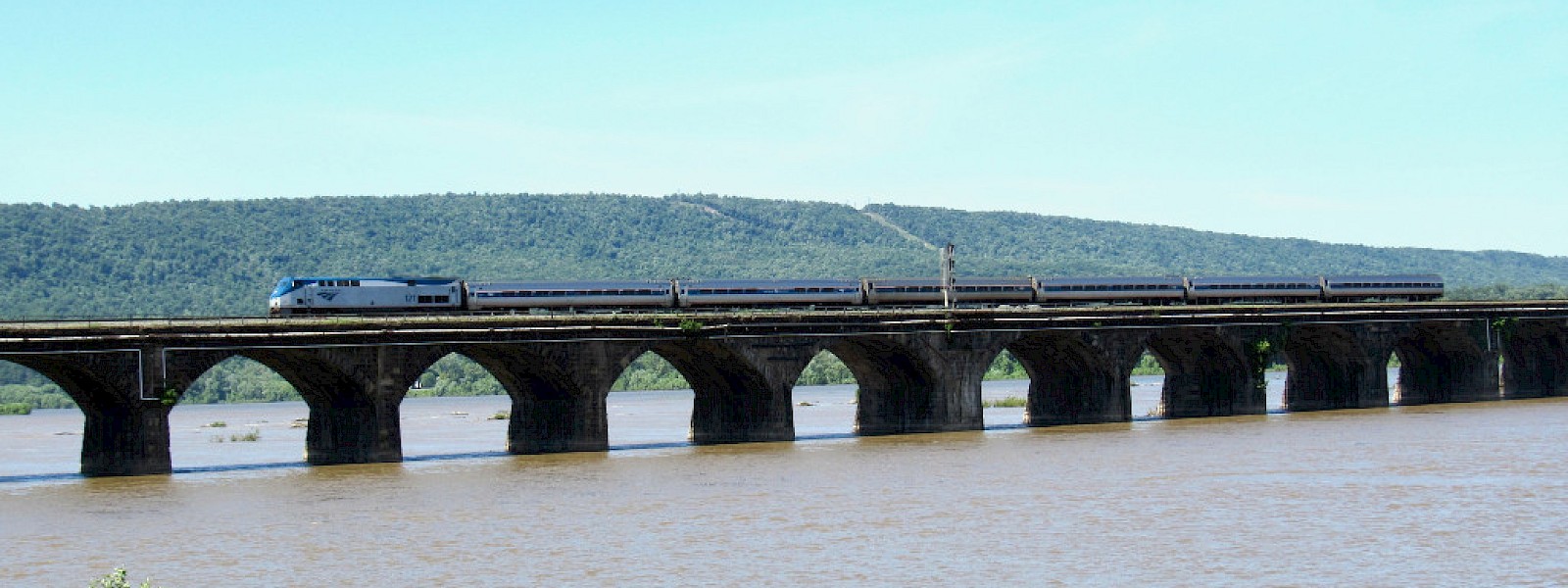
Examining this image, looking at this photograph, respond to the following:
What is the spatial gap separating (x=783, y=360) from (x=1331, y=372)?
1334 inches

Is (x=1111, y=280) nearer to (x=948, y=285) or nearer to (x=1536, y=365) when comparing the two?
(x=948, y=285)

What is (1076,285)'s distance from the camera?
83.9 meters

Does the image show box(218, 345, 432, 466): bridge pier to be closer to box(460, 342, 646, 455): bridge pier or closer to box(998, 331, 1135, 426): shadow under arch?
box(460, 342, 646, 455): bridge pier

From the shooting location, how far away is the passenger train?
68.3 meters

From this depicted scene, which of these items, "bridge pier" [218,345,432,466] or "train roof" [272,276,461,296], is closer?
"bridge pier" [218,345,432,466]

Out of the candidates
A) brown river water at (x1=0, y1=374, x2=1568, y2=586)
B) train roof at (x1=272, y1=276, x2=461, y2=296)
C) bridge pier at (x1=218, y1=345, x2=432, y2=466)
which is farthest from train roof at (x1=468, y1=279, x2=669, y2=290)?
bridge pier at (x1=218, y1=345, x2=432, y2=466)

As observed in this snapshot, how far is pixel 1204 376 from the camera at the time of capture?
83938 mm

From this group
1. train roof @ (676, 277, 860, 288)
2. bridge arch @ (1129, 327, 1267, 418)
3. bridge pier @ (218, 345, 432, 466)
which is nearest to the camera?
bridge pier @ (218, 345, 432, 466)

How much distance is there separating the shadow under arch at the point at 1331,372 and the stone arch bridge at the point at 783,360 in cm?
10

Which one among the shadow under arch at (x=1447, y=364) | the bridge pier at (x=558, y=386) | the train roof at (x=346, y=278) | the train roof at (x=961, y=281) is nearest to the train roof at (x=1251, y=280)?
the shadow under arch at (x=1447, y=364)

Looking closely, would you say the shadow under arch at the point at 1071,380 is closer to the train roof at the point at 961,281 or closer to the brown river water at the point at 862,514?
the train roof at the point at 961,281

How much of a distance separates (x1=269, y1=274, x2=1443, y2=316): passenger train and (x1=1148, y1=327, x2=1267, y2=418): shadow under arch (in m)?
3.25

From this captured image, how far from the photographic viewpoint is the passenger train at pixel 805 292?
6831 cm

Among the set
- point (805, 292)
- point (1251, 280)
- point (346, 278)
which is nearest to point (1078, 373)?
point (1251, 280)
